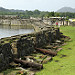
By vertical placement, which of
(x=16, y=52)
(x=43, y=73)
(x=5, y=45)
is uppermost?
(x=5, y=45)

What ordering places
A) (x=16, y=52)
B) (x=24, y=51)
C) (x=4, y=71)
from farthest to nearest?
(x=24, y=51) < (x=16, y=52) < (x=4, y=71)

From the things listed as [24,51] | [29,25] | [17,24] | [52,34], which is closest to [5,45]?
[24,51]

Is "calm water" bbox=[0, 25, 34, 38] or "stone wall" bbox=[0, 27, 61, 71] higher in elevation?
"stone wall" bbox=[0, 27, 61, 71]

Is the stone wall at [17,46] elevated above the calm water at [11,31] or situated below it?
above

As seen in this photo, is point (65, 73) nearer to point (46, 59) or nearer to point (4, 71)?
point (46, 59)

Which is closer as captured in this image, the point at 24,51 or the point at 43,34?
the point at 24,51

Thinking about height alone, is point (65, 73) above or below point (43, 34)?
below

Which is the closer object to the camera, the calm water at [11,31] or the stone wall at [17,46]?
the stone wall at [17,46]

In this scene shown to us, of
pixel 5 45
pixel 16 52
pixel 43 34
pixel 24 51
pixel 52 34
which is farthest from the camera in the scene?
pixel 52 34

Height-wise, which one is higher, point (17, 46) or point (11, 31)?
point (17, 46)

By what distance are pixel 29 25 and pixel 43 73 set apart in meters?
44.0

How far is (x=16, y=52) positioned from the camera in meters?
9.95

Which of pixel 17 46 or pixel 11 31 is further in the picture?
pixel 11 31

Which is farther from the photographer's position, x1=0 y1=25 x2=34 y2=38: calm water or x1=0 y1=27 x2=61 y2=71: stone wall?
x1=0 y1=25 x2=34 y2=38: calm water
